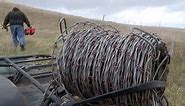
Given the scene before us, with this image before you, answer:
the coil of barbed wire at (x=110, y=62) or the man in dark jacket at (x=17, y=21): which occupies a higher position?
the coil of barbed wire at (x=110, y=62)

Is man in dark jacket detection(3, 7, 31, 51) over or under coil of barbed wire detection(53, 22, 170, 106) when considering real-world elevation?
under

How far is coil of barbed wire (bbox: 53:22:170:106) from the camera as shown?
2.86 m

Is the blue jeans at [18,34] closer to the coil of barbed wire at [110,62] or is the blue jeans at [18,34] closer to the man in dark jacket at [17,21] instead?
the man in dark jacket at [17,21]

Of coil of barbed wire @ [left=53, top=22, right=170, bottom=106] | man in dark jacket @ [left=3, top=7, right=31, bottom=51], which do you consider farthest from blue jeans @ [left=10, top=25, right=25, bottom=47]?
coil of barbed wire @ [left=53, top=22, right=170, bottom=106]

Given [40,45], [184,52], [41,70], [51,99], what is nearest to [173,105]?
[41,70]

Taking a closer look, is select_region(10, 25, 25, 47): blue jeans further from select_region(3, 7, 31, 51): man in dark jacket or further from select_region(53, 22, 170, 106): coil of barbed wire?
select_region(53, 22, 170, 106): coil of barbed wire

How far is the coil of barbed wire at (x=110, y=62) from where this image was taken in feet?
9.39

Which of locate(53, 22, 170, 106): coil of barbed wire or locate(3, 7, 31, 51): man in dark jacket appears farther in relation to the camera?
locate(3, 7, 31, 51): man in dark jacket

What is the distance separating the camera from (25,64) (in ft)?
14.3

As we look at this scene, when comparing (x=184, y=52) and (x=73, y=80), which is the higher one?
(x=73, y=80)

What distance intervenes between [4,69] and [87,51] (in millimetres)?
1223

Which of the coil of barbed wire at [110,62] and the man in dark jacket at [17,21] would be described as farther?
the man in dark jacket at [17,21]

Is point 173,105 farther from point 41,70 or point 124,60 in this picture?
point 124,60

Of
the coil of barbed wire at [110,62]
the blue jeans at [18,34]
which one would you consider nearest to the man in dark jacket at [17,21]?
the blue jeans at [18,34]
